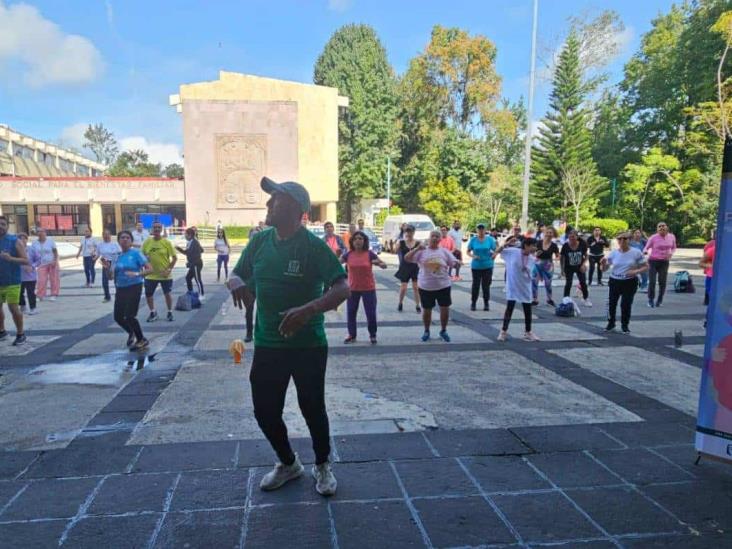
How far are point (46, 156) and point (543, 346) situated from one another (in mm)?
82064

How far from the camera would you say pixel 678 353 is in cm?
700

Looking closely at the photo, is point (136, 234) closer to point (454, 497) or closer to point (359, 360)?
point (359, 360)

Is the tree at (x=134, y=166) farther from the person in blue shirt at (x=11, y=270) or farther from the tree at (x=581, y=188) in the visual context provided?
the person in blue shirt at (x=11, y=270)

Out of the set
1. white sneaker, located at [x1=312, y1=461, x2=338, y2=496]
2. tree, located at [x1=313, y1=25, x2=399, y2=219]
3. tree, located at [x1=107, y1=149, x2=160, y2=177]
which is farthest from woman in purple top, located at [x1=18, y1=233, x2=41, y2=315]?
tree, located at [x1=107, y1=149, x2=160, y2=177]

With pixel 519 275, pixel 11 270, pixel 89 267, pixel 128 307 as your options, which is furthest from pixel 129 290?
pixel 89 267

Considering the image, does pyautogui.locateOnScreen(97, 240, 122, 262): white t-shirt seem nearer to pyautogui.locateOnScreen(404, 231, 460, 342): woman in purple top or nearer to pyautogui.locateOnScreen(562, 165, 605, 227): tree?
pyautogui.locateOnScreen(404, 231, 460, 342): woman in purple top

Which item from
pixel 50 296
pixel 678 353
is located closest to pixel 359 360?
pixel 678 353

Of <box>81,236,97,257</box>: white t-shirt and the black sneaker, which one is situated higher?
<box>81,236,97,257</box>: white t-shirt

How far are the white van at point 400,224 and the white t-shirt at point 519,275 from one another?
17.7 metres

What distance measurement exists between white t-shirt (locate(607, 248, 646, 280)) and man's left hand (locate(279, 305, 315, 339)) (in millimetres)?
6735

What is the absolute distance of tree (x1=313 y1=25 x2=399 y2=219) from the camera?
1881 inches

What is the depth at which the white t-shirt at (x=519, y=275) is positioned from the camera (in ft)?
24.8

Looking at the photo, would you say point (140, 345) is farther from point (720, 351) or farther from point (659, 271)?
point (659, 271)

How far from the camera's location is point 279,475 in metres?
3.27
